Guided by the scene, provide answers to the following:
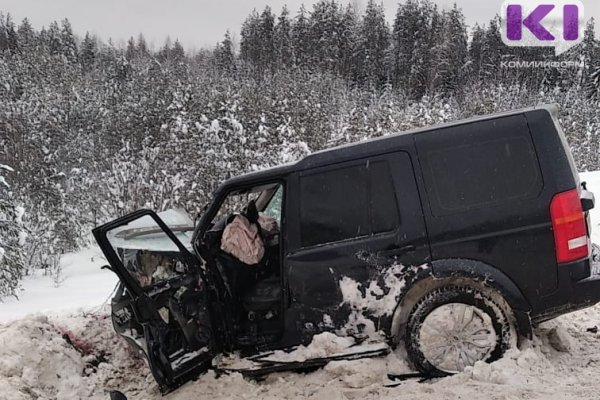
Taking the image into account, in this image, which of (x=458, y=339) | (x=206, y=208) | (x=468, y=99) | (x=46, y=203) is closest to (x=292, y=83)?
(x=468, y=99)

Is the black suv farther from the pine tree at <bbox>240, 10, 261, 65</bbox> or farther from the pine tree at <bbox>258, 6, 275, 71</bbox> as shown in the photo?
the pine tree at <bbox>240, 10, 261, 65</bbox>

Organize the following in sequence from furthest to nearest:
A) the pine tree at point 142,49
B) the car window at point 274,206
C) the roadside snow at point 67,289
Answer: the pine tree at point 142,49 → the roadside snow at point 67,289 → the car window at point 274,206

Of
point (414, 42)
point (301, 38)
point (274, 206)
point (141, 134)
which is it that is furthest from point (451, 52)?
point (274, 206)

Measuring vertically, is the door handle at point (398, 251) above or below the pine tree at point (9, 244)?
below

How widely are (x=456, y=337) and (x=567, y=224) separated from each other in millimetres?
1108

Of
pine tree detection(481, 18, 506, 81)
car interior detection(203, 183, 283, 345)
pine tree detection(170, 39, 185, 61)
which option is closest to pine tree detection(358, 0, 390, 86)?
pine tree detection(481, 18, 506, 81)

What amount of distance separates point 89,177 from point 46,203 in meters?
1.30

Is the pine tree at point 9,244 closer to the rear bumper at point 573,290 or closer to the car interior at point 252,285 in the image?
the car interior at point 252,285

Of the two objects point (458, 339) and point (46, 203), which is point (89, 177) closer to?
point (46, 203)

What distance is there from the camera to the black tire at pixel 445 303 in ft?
→ 12.3

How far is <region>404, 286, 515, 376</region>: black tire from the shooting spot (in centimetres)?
373

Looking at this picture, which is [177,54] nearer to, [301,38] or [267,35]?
[301,38]

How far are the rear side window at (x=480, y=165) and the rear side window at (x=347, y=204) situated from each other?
340mm

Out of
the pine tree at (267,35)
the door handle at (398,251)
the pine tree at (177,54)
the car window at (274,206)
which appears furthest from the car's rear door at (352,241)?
the pine tree at (267,35)
